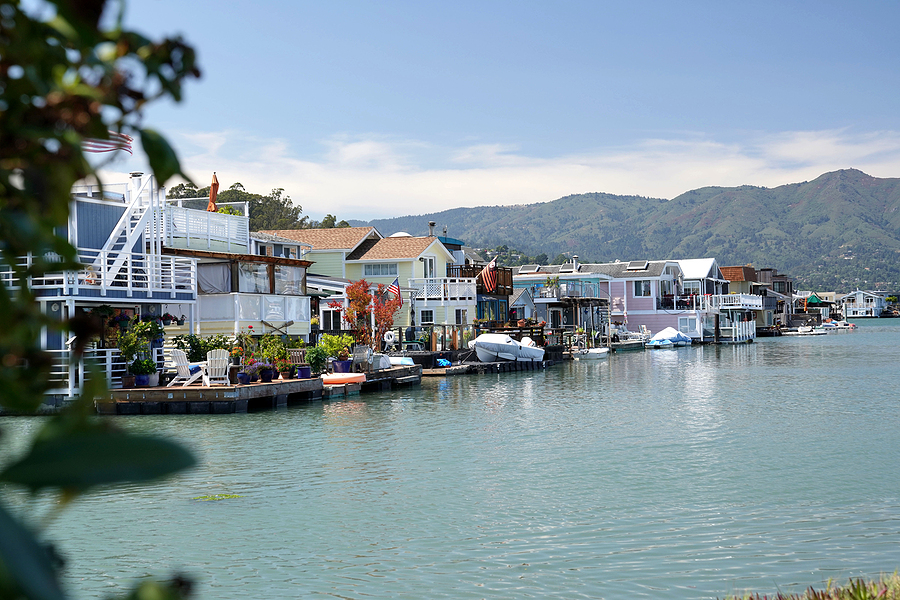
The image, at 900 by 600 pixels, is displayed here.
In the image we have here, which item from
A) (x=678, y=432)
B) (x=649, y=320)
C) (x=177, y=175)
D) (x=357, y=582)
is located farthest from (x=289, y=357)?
(x=649, y=320)

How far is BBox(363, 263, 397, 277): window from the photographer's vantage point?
54.3m

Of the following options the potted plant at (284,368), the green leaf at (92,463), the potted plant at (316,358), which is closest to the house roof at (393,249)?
the potted plant at (316,358)

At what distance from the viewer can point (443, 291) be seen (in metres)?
51.5

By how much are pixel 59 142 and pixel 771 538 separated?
1159 centimetres

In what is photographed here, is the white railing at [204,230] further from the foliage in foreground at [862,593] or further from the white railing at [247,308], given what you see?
the foliage in foreground at [862,593]

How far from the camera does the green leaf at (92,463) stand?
1.15m

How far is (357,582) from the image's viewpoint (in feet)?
32.3

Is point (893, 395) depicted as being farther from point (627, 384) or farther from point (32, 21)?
point (32, 21)

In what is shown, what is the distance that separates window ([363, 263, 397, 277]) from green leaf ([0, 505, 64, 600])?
174ft

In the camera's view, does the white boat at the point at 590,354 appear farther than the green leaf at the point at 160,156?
Yes

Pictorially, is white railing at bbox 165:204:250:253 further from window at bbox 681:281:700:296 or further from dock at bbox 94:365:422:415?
window at bbox 681:281:700:296

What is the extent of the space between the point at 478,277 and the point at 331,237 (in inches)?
392

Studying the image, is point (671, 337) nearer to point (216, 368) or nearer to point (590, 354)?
point (590, 354)

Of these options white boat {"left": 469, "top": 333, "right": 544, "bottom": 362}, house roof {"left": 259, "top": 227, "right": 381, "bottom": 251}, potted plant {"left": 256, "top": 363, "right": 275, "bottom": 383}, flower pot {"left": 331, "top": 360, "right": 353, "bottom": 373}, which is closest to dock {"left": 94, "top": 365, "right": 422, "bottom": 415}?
potted plant {"left": 256, "top": 363, "right": 275, "bottom": 383}
